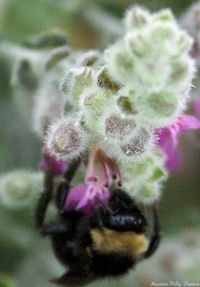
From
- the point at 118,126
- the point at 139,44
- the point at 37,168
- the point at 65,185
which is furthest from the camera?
the point at 37,168

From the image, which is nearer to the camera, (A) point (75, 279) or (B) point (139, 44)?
(B) point (139, 44)

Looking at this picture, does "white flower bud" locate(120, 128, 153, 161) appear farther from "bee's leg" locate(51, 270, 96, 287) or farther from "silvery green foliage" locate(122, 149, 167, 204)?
"bee's leg" locate(51, 270, 96, 287)

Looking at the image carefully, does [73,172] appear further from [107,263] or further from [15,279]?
[15,279]

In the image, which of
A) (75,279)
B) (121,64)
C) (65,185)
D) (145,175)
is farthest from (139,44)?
(75,279)

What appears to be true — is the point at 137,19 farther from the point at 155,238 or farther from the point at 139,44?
the point at 155,238

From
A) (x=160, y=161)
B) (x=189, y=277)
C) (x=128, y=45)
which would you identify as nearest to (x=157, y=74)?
(x=128, y=45)

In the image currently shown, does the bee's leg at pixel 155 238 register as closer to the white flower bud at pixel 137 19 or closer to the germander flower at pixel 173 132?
the germander flower at pixel 173 132

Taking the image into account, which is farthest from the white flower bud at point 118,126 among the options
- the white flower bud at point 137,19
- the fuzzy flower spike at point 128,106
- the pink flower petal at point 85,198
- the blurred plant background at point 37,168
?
the blurred plant background at point 37,168
